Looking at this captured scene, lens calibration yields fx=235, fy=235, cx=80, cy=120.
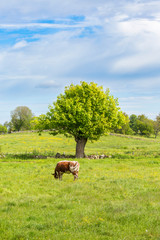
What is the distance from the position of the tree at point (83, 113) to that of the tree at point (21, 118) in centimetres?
9699

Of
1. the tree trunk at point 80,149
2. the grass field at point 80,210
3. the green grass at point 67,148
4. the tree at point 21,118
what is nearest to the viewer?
the grass field at point 80,210

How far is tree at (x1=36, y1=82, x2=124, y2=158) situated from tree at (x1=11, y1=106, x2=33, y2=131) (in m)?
97.0

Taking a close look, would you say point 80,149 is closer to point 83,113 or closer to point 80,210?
point 83,113

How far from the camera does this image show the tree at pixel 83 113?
37406 millimetres

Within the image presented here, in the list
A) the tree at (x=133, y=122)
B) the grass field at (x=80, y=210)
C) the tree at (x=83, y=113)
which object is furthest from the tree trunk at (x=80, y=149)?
the tree at (x=133, y=122)

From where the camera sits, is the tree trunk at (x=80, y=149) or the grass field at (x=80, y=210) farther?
the tree trunk at (x=80, y=149)

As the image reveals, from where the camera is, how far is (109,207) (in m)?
12.6

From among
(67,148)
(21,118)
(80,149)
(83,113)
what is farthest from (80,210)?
(21,118)

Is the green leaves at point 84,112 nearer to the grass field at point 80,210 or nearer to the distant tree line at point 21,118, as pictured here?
the grass field at point 80,210

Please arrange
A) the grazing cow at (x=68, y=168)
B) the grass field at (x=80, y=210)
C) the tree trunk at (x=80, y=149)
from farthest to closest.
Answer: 1. the tree trunk at (x=80, y=149)
2. the grazing cow at (x=68, y=168)
3. the grass field at (x=80, y=210)

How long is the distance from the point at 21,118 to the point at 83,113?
104 meters

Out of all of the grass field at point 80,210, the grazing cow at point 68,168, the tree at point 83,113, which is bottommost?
the grass field at point 80,210

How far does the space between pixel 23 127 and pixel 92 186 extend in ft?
402

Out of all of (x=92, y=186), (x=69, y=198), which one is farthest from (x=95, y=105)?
(x=69, y=198)
